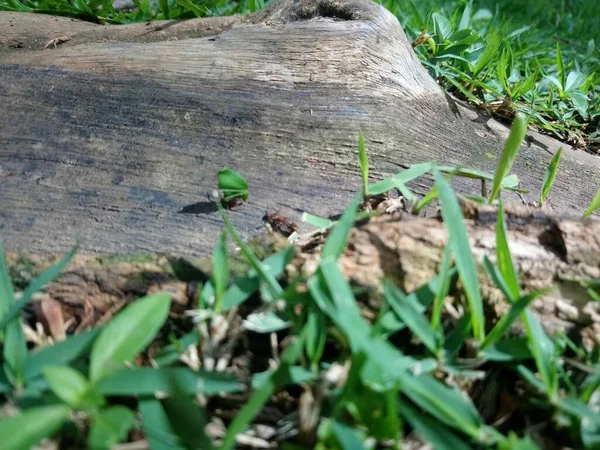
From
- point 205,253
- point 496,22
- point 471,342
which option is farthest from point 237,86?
point 496,22

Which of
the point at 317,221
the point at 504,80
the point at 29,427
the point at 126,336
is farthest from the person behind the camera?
the point at 504,80

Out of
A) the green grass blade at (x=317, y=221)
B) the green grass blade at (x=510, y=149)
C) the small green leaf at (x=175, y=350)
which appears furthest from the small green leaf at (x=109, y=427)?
the green grass blade at (x=510, y=149)

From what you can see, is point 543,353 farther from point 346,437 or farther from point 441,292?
point 346,437

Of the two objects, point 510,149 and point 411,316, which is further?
point 510,149

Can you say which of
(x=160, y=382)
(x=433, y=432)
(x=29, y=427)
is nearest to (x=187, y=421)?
(x=160, y=382)

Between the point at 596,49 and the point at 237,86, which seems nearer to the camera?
the point at 237,86

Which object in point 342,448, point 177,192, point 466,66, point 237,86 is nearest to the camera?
point 342,448

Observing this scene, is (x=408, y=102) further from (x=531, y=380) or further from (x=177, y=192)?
(x=531, y=380)
